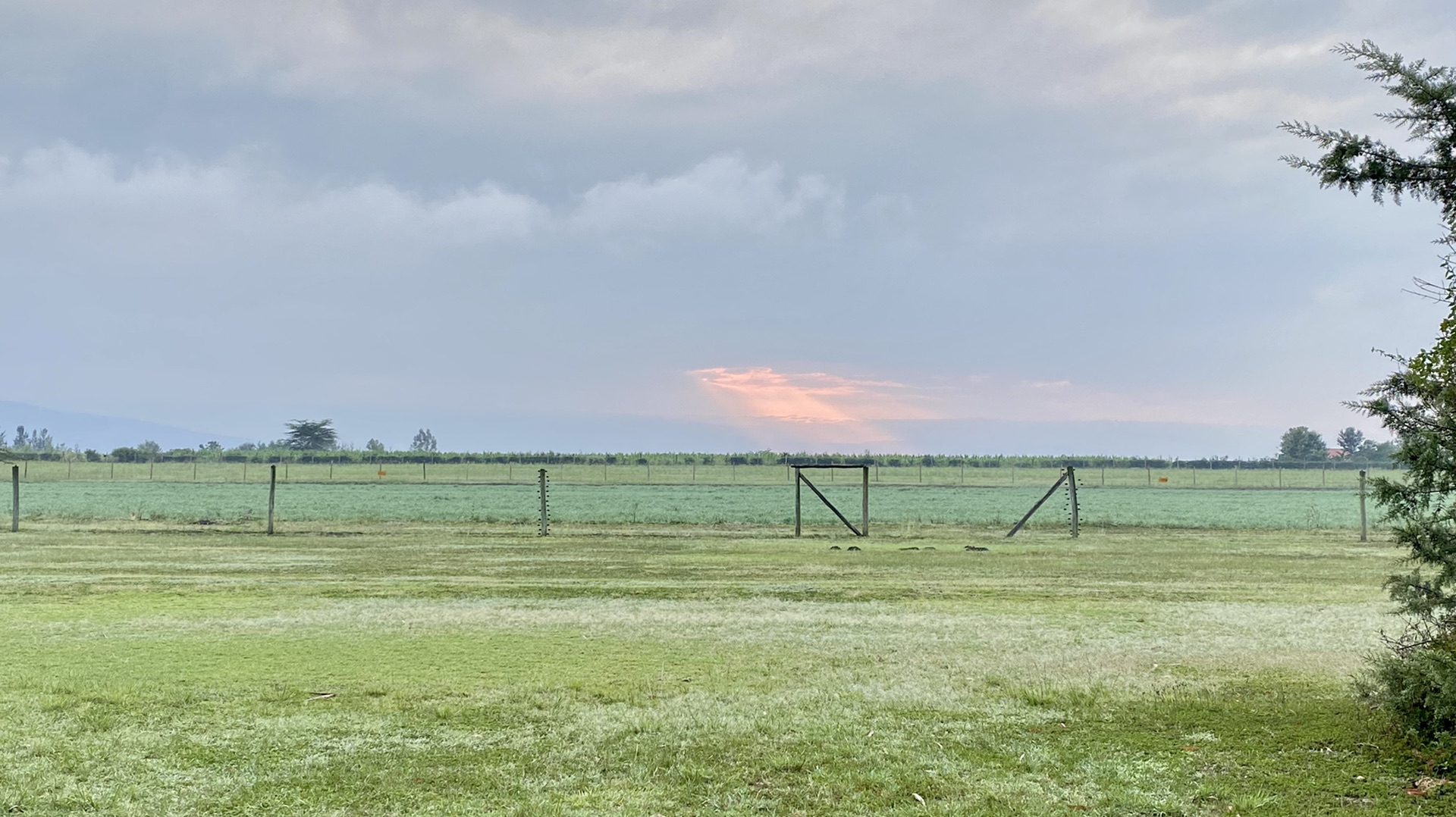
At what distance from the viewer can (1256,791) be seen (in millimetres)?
5910

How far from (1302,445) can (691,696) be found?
14953 cm

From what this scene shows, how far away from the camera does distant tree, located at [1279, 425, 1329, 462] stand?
137 m

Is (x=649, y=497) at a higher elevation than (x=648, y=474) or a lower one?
lower

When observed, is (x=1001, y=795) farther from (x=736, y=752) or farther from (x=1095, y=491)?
(x=1095, y=491)

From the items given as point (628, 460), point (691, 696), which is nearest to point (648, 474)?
point (628, 460)

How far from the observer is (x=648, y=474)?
292 ft

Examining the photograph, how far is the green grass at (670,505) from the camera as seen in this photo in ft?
128

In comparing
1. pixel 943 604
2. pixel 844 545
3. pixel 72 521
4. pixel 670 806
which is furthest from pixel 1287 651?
pixel 72 521

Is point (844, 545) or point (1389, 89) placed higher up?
point (1389, 89)

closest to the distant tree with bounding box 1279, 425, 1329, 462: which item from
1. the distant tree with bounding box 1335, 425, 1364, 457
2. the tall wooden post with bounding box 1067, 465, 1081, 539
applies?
the distant tree with bounding box 1335, 425, 1364, 457

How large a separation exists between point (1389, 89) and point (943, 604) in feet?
30.7

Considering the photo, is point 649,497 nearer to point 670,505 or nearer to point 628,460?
point 670,505

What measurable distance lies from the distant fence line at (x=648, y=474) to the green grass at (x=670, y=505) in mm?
6676

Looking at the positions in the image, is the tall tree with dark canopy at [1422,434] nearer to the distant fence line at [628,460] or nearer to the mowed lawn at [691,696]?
the mowed lawn at [691,696]
